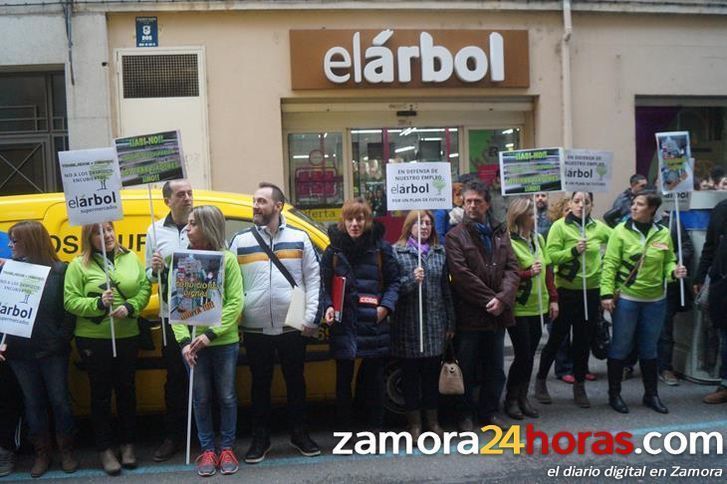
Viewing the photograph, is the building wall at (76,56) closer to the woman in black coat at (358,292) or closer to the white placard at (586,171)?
the woman in black coat at (358,292)

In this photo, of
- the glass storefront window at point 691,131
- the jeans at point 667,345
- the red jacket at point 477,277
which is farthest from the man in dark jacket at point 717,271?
the glass storefront window at point 691,131

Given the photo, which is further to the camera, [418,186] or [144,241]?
[418,186]

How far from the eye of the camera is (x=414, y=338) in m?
5.49

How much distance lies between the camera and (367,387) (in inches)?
216

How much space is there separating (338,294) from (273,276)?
467 millimetres

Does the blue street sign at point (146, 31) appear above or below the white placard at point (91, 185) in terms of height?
above

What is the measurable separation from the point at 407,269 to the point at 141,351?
202 centimetres

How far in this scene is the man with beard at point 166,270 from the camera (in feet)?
16.8

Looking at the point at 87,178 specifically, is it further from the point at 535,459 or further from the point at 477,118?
the point at 477,118

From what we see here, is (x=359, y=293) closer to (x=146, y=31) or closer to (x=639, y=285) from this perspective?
(x=639, y=285)

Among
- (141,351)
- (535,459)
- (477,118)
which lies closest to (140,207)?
(141,351)

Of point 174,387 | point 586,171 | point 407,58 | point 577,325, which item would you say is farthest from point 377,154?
point 174,387

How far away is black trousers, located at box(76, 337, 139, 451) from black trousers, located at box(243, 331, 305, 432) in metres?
0.82

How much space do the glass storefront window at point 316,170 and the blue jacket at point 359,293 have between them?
21.9ft
